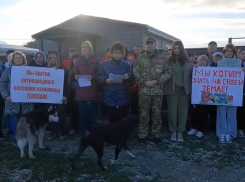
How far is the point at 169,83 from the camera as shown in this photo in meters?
6.13

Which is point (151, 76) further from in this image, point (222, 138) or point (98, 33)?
point (98, 33)

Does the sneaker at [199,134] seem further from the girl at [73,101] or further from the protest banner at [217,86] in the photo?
the girl at [73,101]

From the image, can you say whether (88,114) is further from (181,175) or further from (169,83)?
(181,175)

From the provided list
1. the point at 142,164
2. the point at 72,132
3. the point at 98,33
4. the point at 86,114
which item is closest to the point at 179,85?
the point at 142,164

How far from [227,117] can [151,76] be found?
2.24 meters

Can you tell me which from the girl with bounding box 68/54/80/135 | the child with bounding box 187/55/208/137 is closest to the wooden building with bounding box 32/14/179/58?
the girl with bounding box 68/54/80/135

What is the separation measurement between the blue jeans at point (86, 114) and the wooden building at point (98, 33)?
1330 centimetres

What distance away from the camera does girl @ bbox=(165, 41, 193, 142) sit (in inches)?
239

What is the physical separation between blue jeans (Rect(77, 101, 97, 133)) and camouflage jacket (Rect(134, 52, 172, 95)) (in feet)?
4.27

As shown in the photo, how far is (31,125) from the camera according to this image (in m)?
5.34

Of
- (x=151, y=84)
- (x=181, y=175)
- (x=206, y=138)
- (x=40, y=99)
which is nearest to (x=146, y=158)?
(x=181, y=175)

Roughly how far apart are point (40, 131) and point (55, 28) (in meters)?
16.0

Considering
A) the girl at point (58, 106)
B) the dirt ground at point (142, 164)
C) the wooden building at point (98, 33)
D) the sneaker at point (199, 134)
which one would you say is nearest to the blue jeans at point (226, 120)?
the dirt ground at point (142, 164)

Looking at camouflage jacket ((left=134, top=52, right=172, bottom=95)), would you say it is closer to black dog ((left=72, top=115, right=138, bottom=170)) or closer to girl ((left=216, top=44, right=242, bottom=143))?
black dog ((left=72, top=115, right=138, bottom=170))
